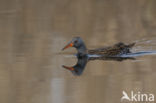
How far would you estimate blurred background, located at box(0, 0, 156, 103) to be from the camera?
804 centimetres

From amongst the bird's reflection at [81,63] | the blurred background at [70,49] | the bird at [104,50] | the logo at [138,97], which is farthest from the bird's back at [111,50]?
the logo at [138,97]

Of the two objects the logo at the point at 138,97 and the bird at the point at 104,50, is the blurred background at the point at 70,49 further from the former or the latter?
the bird at the point at 104,50

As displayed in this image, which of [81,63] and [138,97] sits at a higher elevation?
[81,63]

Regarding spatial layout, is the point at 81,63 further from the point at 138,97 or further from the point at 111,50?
the point at 138,97

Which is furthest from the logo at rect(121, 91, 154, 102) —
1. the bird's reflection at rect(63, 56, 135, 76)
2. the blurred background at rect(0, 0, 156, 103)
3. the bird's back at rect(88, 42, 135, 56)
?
the bird's back at rect(88, 42, 135, 56)

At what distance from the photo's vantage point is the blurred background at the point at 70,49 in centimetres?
804

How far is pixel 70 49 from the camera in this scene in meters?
11.7

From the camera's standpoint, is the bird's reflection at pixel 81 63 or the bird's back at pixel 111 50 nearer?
the bird's reflection at pixel 81 63

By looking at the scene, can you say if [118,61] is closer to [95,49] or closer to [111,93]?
[95,49]

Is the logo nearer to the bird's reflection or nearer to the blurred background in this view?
the blurred background

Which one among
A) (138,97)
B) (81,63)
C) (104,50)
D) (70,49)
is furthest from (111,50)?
(138,97)

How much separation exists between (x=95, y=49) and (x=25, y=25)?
3.93m

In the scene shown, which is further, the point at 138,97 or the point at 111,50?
the point at 111,50

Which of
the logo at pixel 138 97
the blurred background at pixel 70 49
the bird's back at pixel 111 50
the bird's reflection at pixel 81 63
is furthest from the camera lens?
the bird's back at pixel 111 50
